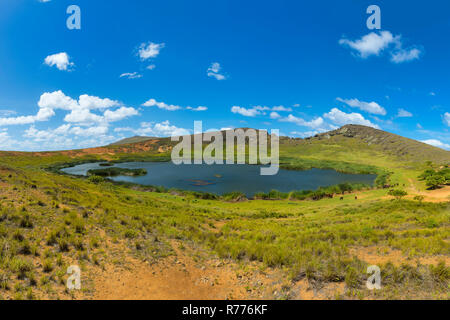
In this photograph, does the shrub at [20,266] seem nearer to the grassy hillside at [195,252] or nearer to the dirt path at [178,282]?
the grassy hillside at [195,252]

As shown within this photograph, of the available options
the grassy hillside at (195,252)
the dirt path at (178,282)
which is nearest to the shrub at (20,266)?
the grassy hillside at (195,252)

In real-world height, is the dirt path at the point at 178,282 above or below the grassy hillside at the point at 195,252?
below

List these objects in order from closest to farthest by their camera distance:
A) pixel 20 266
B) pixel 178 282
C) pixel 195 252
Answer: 1. pixel 20 266
2. pixel 178 282
3. pixel 195 252

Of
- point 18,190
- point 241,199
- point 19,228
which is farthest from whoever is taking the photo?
point 241,199

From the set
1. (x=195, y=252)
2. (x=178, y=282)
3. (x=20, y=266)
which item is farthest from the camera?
(x=195, y=252)

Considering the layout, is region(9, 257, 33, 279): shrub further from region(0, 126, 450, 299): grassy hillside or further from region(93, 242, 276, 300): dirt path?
region(93, 242, 276, 300): dirt path

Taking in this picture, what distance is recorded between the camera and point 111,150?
6752 inches

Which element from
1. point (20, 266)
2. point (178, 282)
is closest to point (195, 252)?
point (178, 282)

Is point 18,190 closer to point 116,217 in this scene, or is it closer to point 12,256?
point 116,217

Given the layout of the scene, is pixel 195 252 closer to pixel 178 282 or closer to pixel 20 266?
pixel 178 282

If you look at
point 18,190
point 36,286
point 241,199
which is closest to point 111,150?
point 241,199

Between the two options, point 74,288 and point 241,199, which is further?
point 241,199

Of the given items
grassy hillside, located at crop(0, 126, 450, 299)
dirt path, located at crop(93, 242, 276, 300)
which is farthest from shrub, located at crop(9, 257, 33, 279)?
dirt path, located at crop(93, 242, 276, 300)
